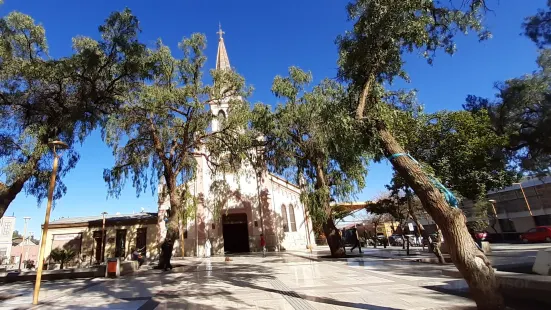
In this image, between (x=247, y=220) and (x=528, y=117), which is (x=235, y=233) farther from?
(x=528, y=117)

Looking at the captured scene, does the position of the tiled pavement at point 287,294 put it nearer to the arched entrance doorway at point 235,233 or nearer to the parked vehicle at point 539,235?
the arched entrance doorway at point 235,233

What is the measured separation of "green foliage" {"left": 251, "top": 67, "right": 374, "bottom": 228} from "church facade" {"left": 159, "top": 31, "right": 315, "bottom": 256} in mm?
8943

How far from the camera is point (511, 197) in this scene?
28562 mm

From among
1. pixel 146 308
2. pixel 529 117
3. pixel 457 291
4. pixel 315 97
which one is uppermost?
pixel 315 97

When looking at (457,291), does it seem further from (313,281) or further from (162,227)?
(162,227)

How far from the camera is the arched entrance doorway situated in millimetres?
27234

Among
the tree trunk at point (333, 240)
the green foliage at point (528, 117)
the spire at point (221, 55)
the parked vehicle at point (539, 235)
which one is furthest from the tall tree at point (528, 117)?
the spire at point (221, 55)

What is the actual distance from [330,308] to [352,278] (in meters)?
3.96

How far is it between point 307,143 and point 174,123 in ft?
23.9

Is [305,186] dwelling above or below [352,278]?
above

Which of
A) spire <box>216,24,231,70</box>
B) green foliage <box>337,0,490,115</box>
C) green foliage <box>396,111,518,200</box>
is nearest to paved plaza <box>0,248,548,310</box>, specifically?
green foliage <box>337,0,490,115</box>

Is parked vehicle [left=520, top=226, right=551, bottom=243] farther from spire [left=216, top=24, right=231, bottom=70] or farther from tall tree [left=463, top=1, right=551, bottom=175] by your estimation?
spire [left=216, top=24, right=231, bottom=70]

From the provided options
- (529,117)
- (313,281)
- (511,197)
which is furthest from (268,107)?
(511,197)

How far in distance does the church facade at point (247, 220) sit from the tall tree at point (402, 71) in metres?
19.5
